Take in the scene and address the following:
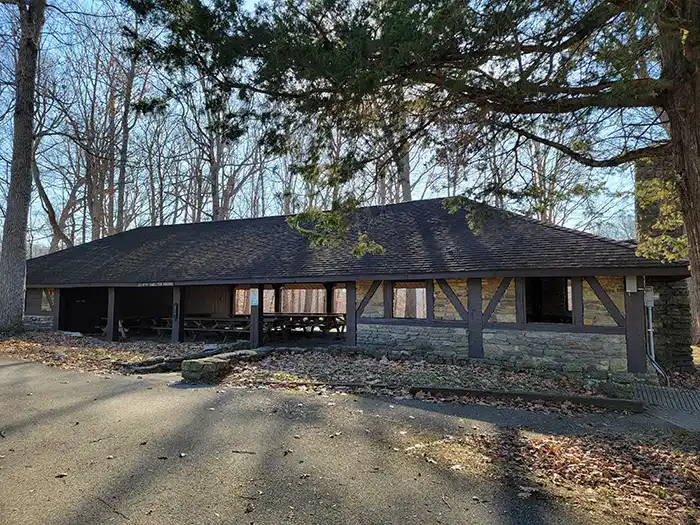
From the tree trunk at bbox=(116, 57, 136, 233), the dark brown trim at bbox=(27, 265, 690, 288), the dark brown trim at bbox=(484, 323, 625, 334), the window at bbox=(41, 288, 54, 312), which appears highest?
the tree trunk at bbox=(116, 57, 136, 233)

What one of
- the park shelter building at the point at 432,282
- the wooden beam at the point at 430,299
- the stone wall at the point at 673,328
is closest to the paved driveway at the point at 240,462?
the park shelter building at the point at 432,282

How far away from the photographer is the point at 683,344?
404 inches

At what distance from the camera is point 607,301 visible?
28.8 feet

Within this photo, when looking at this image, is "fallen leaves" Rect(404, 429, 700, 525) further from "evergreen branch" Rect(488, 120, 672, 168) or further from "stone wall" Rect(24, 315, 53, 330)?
"stone wall" Rect(24, 315, 53, 330)

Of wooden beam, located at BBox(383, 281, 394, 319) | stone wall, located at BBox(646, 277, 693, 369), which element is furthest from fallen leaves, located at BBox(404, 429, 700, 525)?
stone wall, located at BBox(646, 277, 693, 369)

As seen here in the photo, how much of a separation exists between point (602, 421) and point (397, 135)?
15.5 feet

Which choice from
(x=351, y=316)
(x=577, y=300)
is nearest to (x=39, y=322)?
(x=351, y=316)

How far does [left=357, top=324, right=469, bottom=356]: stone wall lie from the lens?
10.0m

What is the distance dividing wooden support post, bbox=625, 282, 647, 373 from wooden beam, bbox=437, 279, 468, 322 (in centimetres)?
319

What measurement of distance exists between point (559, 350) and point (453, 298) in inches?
97.9

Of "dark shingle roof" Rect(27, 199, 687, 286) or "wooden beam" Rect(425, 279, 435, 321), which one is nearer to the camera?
"dark shingle roof" Rect(27, 199, 687, 286)

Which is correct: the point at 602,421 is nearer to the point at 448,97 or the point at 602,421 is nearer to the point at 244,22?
the point at 448,97

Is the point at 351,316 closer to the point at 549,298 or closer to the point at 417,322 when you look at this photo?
the point at 417,322

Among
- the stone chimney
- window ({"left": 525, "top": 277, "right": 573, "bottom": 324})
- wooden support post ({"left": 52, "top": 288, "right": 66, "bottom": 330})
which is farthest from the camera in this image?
wooden support post ({"left": 52, "top": 288, "right": 66, "bottom": 330})
